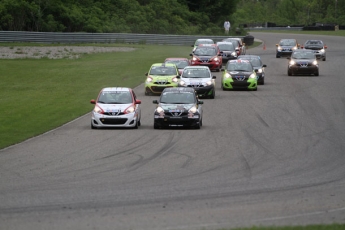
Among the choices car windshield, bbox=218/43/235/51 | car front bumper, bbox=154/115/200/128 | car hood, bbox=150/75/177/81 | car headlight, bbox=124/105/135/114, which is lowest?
car windshield, bbox=218/43/235/51

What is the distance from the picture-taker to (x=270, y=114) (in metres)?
31.8

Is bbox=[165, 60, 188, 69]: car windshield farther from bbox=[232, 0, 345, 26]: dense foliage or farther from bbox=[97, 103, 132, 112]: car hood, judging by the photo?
bbox=[232, 0, 345, 26]: dense foliage

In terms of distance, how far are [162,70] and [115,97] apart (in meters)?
11.1

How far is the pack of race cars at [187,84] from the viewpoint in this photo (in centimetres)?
2764

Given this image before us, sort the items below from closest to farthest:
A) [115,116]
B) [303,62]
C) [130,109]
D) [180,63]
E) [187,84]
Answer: [115,116] < [130,109] < [187,84] < [180,63] < [303,62]

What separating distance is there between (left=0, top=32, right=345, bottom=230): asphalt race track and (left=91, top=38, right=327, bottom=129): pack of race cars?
2.02 feet

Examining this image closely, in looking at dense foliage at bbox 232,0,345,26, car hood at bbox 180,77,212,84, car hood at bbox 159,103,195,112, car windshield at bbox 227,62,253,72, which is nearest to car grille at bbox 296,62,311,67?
car windshield at bbox 227,62,253,72

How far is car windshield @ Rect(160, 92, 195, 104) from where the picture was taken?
1119 inches

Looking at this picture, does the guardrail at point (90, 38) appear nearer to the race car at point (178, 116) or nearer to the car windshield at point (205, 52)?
the car windshield at point (205, 52)

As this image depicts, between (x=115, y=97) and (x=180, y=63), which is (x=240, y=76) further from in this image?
(x=115, y=97)

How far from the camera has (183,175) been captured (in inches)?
730

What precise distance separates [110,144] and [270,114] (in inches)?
391

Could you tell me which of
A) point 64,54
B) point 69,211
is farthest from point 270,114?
point 64,54

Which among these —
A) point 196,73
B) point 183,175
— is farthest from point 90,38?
point 183,175
